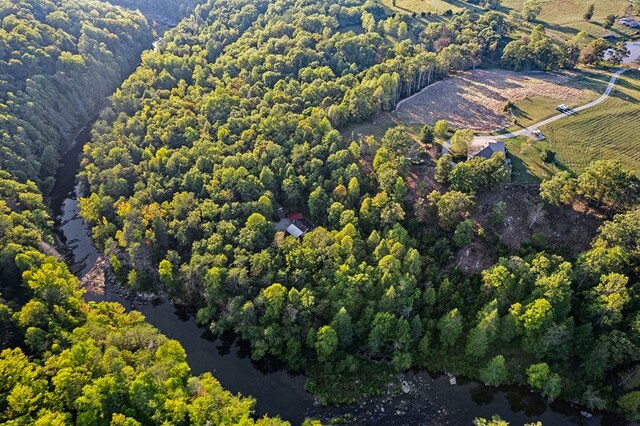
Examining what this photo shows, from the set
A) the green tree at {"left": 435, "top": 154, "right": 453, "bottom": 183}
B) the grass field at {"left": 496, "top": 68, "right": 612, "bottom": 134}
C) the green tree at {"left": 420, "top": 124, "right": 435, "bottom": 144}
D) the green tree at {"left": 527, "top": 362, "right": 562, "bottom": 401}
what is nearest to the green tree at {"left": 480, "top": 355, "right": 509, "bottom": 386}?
the green tree at {"left": 527, "top": 362, "right": 562, "bottom": 401}

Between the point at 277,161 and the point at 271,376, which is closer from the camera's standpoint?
the point at 271,376

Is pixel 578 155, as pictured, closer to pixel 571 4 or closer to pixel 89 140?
pixel 571 4

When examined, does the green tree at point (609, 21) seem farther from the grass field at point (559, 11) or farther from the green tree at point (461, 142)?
the green tree at point (461, 142)

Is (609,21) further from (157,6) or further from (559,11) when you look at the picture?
(157,6)

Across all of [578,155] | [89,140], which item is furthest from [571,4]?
[89,140]

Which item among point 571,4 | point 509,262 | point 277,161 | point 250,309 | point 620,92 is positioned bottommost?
point 250,309

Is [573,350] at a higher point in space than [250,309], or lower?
lower
